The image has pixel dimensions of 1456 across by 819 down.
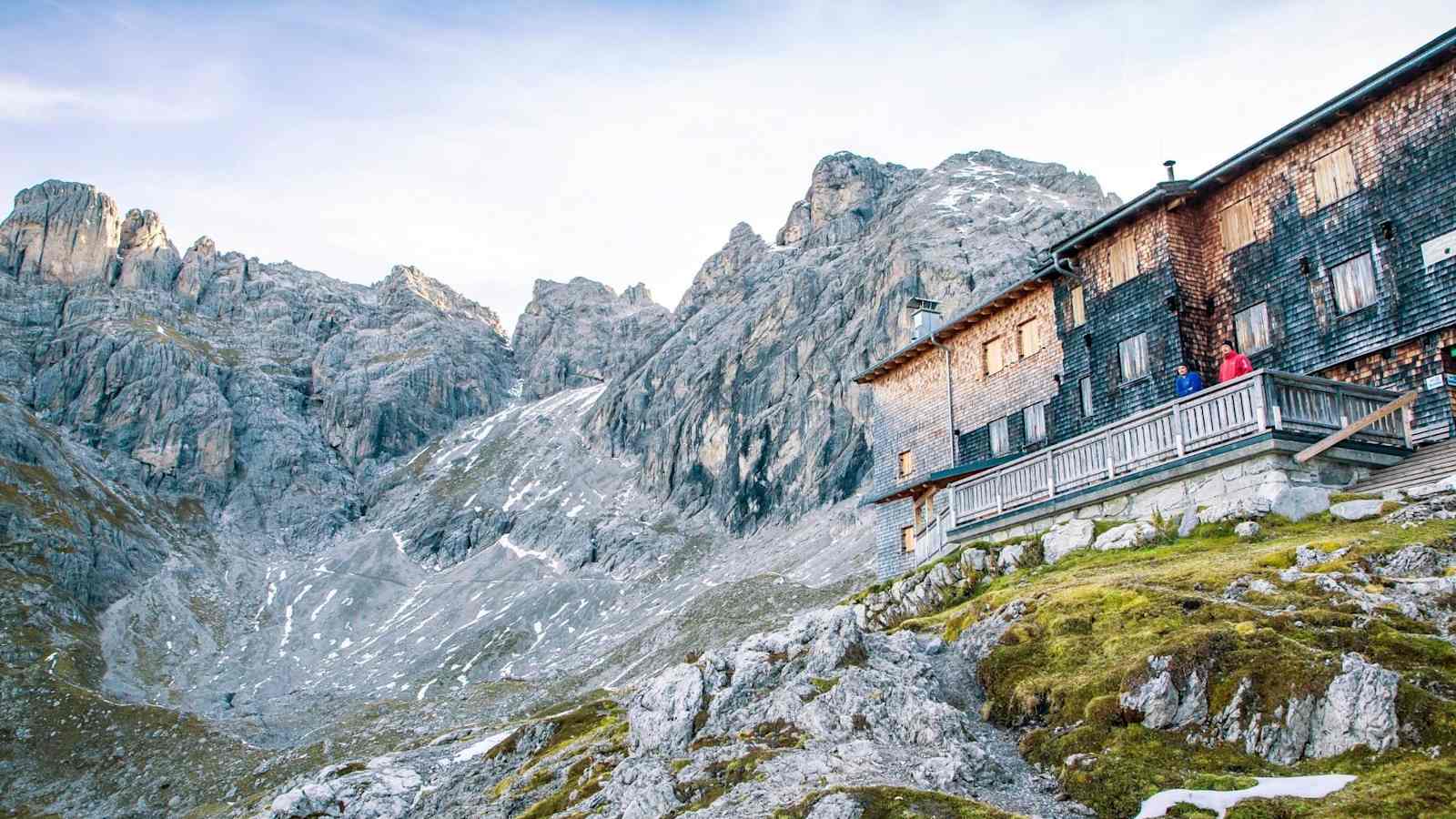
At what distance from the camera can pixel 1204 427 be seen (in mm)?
22828

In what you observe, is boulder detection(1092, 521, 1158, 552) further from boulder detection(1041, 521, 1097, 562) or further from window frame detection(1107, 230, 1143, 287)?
window frame detection(1107, 230, 1143, 287)

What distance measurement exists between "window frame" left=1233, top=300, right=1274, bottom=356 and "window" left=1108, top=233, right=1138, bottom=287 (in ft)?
11.9

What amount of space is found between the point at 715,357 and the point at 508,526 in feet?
131

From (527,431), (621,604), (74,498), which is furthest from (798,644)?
(527,431)

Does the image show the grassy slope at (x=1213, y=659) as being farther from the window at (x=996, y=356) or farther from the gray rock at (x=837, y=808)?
the window at (x=996, y=356)

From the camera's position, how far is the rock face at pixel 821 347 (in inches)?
5281

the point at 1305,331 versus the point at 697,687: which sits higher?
the point at 1305,331

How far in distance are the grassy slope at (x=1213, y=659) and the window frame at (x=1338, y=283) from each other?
965cm

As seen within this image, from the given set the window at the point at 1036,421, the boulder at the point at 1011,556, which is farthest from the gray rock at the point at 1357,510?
the window at the point at 1036,421

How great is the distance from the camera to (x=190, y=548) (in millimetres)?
167500

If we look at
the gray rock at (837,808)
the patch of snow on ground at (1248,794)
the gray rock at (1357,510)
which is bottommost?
the gray rock at (837,808)

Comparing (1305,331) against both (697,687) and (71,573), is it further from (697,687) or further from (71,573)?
(71,573)

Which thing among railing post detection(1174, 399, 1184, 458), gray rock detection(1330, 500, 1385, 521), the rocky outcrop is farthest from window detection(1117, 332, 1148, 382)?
the rocky outcrop

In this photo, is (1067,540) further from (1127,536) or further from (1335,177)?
(1335,177)
